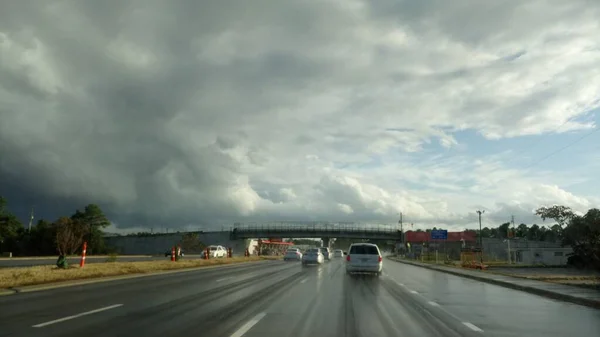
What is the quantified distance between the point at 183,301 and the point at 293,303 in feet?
10.2

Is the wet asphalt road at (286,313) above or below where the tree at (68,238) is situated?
below

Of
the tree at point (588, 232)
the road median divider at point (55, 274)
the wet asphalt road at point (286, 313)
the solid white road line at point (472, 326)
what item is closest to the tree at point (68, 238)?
the road median divider at point (55, 274)

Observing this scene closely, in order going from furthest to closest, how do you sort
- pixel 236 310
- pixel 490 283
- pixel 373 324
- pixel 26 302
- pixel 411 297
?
pixel 490 283 → pixel 411 297 → pixel 26 302 → pixel 236 310 → pixel 373 324

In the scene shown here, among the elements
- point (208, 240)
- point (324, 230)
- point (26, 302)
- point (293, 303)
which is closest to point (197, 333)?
point (293, 303)

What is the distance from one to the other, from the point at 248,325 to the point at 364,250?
19248mm

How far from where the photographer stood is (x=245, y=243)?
109 m

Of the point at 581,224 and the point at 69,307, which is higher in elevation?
the point at 581,224

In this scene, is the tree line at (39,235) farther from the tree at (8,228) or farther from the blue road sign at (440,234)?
the blue road sign at (440,234)

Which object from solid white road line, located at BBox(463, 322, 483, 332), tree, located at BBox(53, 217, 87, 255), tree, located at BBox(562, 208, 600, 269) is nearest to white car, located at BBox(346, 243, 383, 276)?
tree, located at BBox(562, 208, 600, 269)

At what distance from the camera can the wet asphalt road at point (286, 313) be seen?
9297mm

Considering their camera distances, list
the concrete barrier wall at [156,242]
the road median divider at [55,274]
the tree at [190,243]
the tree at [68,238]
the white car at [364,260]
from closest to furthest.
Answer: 1. the road median divider at [55,274]
2. the tree at [68,238]
3. the white car at [364,260]
4. the tree at [190,243]
5. the concrete barrier wall at [156,242]

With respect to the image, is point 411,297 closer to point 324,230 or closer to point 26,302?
point 26,302

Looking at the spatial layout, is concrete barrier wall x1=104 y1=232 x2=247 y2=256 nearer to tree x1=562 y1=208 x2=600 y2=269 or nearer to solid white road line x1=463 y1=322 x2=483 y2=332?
tree x1=562 y1=208 x2=600 y2=269

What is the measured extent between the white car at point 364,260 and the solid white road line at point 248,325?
16909 millimetres
